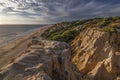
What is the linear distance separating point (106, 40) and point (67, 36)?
18495 mm

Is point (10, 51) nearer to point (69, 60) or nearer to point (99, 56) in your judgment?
point (99, 56)

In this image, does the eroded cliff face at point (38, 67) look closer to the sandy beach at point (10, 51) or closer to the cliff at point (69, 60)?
the cliff at point (69, 60)

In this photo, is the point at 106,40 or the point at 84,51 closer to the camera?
the point at 106,40

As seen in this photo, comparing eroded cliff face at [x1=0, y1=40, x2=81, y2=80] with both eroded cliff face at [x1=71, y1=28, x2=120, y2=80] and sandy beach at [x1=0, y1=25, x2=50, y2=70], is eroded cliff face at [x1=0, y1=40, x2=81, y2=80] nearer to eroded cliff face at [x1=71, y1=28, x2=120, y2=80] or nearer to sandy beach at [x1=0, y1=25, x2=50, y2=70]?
eroded cliff face at [x1=71, y1=28, x2=120, y2=80]

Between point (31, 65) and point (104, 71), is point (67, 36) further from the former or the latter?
point (31, 65)

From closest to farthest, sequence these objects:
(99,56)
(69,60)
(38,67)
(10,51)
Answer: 1. (38,67)
2. (69,60)
3. (99,56)
4. (10,51)

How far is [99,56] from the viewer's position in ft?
96.4

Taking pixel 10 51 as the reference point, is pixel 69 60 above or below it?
above

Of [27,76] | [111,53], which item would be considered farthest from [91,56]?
[27,76]

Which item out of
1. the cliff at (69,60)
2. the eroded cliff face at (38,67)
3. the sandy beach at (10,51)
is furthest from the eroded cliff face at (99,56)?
the sandy beach at (10,51)

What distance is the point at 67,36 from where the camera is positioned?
48750 millimetres

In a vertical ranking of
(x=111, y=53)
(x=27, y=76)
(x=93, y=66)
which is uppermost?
(x=27, y=76)

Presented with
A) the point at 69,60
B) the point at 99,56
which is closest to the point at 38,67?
the point at 69,60

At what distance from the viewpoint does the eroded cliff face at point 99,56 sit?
25219 millimetres
